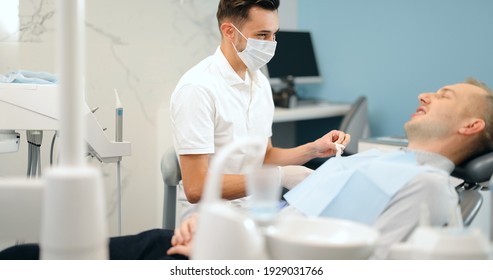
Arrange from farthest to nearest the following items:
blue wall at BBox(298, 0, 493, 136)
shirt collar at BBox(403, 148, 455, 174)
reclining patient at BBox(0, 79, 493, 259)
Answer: blue wall at BBox(298, 0, 493, 136) < shirt collar at BBox(403, 148, 455, 174) < reclining patient at BBox(0, 79, 493, 259)

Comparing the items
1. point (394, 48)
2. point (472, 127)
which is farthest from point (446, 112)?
point (394, 48)

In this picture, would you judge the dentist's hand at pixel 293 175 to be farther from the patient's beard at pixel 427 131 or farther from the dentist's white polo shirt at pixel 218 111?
the patient's beard at pixel 427 131

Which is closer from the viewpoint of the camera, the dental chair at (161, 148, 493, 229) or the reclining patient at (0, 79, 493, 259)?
the reclining patient at (0, 79, 493, 259)

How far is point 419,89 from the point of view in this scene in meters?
3.60

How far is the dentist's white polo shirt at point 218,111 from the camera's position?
6.30 ft

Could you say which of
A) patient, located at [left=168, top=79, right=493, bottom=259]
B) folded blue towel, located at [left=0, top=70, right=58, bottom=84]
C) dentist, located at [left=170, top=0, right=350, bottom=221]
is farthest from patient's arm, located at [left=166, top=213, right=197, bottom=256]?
folded blue towel, located at [left=0, top=70, right=58, bottom=84]

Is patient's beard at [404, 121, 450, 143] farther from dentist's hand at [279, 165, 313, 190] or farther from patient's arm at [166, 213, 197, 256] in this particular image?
patient's arm at [166, 213, 197, 256]

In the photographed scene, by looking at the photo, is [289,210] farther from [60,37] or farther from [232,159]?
[60,37]

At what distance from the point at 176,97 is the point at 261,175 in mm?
1188

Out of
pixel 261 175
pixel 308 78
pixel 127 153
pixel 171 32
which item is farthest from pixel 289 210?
pixel 308 78

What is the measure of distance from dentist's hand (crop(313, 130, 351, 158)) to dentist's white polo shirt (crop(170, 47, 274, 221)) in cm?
20

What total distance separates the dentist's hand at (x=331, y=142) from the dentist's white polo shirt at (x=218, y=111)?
0.66 ft

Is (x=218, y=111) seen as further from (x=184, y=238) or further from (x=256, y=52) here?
(x=184, y=238)

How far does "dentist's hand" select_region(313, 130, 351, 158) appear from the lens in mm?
1958
